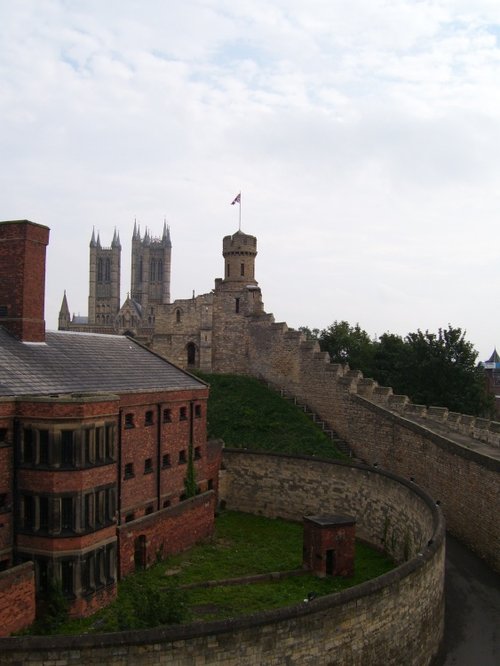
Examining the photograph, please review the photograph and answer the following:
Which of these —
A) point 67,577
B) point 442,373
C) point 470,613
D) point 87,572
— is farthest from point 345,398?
point 67,577

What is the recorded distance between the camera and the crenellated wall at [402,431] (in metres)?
26.2

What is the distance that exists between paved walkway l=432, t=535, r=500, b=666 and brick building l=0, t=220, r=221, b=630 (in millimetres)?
10889

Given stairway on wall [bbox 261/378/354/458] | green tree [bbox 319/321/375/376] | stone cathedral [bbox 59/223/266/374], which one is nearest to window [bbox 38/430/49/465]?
stairway on wall [bbox 261/378/354/458]

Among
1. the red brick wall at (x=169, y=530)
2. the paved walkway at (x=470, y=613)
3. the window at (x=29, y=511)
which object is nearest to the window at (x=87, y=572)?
the window at (x=29, y=511)

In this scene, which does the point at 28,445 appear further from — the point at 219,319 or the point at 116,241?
the point at 116,241

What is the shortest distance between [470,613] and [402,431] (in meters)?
15.6

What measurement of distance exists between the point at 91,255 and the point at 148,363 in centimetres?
13531

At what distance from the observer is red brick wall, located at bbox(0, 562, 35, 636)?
1722 cm

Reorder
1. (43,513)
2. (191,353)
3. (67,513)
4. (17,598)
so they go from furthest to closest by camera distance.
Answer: (191,353), (43,513), (67,513), (17,598)

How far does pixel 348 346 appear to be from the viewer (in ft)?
210

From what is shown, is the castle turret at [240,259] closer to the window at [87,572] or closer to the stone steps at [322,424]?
the stone steps at [322,424]

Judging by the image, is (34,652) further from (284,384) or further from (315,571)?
(284,384)

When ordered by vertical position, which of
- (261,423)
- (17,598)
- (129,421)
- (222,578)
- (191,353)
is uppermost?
(191,353)

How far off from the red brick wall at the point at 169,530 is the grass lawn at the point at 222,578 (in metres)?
0.44
